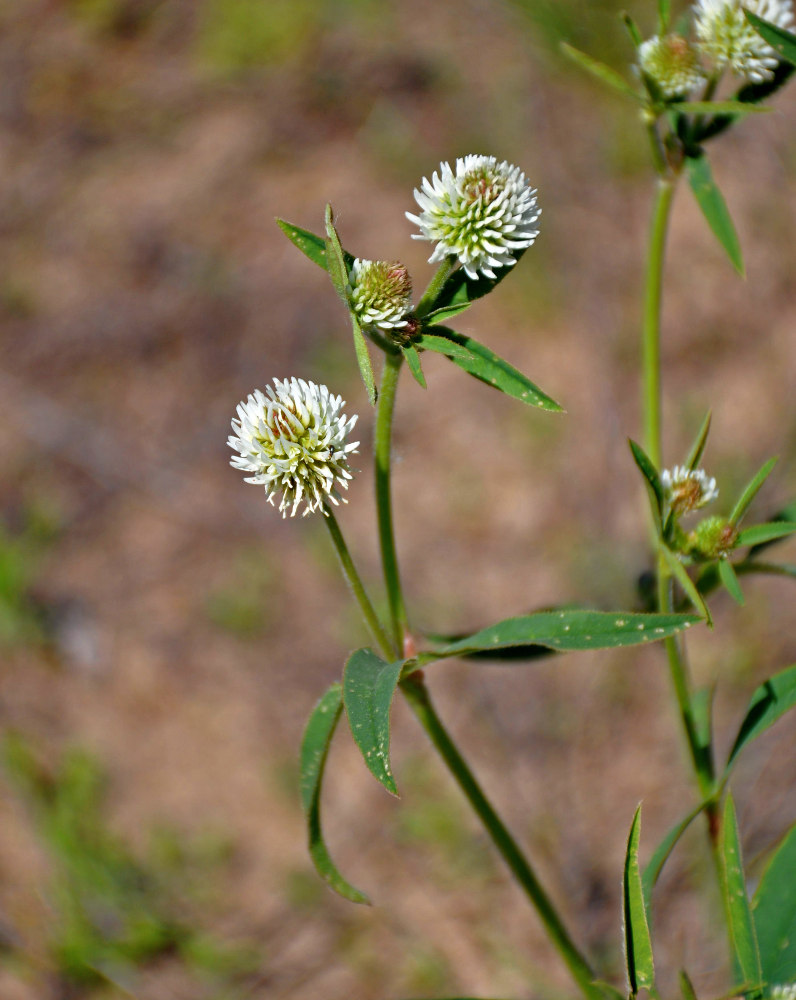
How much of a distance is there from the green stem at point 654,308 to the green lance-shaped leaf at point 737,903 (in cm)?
75

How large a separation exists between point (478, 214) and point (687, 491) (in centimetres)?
66

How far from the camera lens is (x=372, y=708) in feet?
4.74

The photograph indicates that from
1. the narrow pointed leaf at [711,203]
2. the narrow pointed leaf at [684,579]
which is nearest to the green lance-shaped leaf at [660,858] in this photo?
the narrow pointed leaf at [684,579]

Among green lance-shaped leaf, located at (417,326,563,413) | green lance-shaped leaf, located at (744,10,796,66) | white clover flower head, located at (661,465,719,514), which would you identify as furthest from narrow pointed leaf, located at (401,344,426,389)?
green lance-shaped leaf, located at (744,10,796,66)

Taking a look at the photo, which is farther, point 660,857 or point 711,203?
point 711,203

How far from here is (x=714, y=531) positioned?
5.46ft

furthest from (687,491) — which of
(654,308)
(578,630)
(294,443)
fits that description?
(294,443)

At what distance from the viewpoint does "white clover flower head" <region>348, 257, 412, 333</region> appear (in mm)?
1486

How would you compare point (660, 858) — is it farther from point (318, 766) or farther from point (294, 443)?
point (294, 443)

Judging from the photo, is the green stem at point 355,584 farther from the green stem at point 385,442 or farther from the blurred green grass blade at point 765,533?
the blurred green grass blade at point 765,533

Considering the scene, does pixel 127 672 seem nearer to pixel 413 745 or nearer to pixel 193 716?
pixel 193 716

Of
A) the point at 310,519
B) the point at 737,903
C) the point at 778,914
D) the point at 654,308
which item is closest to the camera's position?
the point at 737,903

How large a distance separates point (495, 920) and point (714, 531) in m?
2.32

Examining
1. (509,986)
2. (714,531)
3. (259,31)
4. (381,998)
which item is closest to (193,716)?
(381,998)
